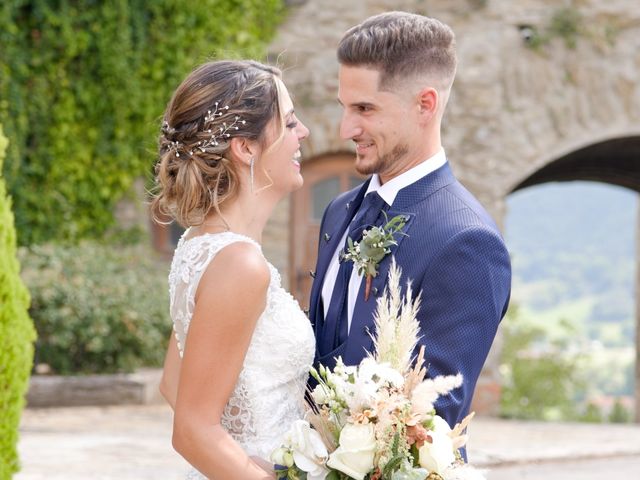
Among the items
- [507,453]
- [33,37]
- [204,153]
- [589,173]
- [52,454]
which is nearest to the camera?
[204,153]

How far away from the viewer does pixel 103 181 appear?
9.62 meters

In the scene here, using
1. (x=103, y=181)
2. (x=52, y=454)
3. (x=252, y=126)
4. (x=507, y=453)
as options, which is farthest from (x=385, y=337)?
(x=103, y=181)

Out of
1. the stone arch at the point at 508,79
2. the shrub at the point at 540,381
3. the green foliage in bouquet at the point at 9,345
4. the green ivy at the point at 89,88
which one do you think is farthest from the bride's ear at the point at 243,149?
the shrub at the point at 540,381

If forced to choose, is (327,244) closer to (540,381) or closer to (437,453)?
(437,453)

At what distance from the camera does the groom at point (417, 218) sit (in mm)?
2357

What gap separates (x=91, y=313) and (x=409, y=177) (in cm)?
605

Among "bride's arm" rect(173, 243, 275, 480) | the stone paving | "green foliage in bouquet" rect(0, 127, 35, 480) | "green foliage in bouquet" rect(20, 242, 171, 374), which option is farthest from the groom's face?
"green foliage in bouquet" rect(20, 242, 171, 374)

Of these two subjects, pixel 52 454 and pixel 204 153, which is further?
pixel 52 454

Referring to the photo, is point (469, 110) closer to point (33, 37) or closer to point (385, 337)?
point (33, 37)

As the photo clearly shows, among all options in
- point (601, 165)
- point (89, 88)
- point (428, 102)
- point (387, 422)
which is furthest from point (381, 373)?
point (601, 165)

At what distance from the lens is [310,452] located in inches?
85.1

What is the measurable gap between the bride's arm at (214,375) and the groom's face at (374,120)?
1.67 ft

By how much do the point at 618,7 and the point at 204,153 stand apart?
824cm

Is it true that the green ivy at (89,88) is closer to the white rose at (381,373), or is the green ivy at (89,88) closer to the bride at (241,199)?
the bride at (241,199)
